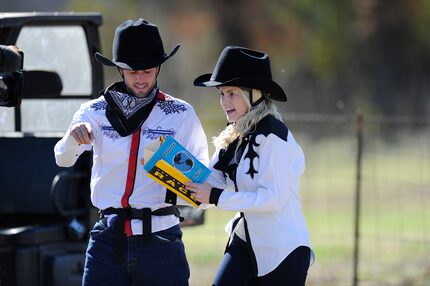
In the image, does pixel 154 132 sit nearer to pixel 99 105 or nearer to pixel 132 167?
pixel 132 167

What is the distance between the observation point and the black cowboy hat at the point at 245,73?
490cm

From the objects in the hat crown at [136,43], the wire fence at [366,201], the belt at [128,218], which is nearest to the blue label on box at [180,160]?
the belt at [128,218]

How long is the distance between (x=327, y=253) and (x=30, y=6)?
18854 mm

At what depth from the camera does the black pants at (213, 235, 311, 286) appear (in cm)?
481

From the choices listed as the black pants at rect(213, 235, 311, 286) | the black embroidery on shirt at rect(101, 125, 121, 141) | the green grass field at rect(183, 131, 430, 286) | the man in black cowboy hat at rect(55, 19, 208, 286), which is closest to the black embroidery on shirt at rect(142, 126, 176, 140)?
the man in black cowboy hat at rect(55, 19, 208, 286)

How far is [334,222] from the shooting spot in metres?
13.0

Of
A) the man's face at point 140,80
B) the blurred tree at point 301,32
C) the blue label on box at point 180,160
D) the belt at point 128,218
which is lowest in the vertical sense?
the blurred tree at point 301,32

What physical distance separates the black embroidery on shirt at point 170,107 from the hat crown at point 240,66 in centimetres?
20

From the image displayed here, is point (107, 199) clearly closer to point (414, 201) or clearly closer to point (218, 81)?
point (218, 81)

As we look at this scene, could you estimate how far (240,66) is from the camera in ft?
16.3

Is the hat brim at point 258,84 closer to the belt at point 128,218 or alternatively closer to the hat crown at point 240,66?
the hat crown at point 240,66

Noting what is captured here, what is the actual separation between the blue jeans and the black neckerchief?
459mm

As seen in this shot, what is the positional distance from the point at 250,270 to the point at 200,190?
1.42 feet

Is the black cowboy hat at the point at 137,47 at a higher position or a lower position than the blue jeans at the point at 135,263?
higher
